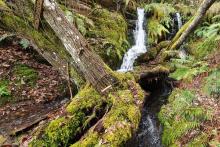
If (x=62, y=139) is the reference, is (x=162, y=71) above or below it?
above

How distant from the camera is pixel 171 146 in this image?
5320 millimetres

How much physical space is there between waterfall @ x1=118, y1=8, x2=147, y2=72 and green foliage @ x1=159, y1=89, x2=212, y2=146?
13.8 ft

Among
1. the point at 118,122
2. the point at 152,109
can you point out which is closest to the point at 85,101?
the point at 118,122

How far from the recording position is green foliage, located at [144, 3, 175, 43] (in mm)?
12344

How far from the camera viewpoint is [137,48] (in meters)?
11.8

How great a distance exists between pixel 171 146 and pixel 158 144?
0.51m

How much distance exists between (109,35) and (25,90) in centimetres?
449

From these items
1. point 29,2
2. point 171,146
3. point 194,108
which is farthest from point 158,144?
point 29,2

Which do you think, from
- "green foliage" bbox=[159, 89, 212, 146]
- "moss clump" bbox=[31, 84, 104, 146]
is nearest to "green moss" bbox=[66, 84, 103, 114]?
"moss clump" bbox=[31, 84, 104, 146]

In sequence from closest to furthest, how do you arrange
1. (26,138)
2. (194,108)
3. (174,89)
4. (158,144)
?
(26,138)
(194,108)
(158,144)
(174,89)

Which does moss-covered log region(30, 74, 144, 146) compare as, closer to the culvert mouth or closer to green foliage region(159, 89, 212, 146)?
the culvert mouth

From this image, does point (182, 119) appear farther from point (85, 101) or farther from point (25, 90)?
point (25, 90)

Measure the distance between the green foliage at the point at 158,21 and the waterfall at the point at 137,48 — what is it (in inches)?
13.0

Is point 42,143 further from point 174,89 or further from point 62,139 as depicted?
point 174,89
